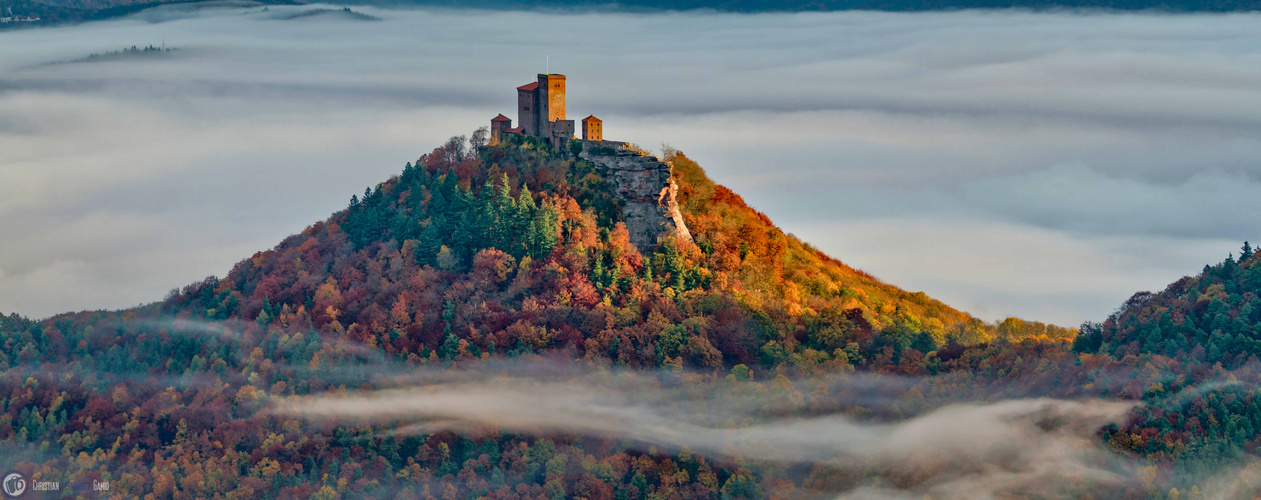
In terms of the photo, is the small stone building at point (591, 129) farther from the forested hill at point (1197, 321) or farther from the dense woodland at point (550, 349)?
the forested hill at point (1197, 321)

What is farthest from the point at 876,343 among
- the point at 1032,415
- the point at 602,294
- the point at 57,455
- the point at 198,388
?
the point at 57,455

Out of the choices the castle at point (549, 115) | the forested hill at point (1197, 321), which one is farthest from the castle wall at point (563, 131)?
the forested hill at point (1197, 321)

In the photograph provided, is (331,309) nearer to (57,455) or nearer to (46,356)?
(57,455)

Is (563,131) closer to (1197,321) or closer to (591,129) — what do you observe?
(591,129)

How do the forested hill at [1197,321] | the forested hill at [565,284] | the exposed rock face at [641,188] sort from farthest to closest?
1. the exposed rock face at [641,188]
2. the forested hill at [565,284]
3. the forested hill at [1197,321]

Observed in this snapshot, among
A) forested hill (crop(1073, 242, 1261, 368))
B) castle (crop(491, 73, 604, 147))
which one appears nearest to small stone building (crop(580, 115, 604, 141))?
castle (crop(491, 73, 604, 147))

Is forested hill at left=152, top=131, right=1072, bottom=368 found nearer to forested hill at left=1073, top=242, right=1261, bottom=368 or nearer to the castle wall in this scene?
the castle wall

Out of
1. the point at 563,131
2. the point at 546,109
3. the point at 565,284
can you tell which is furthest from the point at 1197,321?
Result: the point at 546,109
